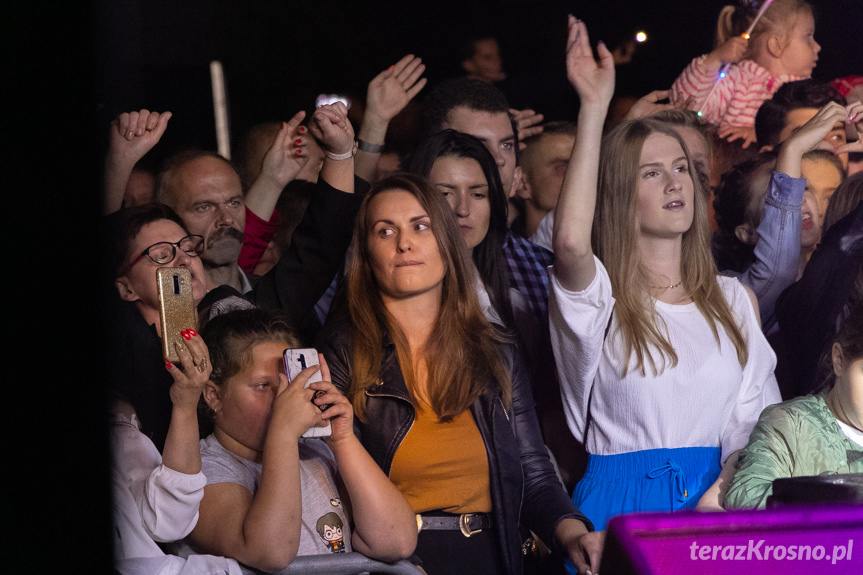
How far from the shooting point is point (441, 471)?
5.45 feet

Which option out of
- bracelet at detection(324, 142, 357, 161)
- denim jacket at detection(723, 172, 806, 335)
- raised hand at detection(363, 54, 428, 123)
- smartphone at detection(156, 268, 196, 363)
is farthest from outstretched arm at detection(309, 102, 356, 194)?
denim jacket at detection(723, 172, 806, 335)

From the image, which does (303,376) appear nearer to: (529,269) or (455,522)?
(455,522)

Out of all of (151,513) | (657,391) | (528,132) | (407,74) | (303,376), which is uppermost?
(407,74)

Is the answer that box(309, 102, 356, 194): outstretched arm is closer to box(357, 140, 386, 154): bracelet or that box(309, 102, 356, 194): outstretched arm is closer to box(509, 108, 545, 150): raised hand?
box(357, 140, 386, 154): bracelet

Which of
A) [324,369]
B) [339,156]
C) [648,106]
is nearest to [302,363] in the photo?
[324,369]

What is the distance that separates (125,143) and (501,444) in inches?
43.5

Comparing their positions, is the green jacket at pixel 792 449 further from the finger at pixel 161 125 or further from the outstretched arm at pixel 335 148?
the finger at pixel 161 125

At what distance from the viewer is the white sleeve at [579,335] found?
1.75 m

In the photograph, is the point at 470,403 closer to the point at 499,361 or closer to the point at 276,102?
the point at 499,361

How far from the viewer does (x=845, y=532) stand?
27.7 inches

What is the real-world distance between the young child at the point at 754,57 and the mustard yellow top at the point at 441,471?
1.50m

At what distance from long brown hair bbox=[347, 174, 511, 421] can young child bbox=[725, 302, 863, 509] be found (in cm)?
55

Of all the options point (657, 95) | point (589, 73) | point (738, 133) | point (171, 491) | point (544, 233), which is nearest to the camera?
point (171, 491)

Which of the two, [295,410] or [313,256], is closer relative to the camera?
[295,410]
